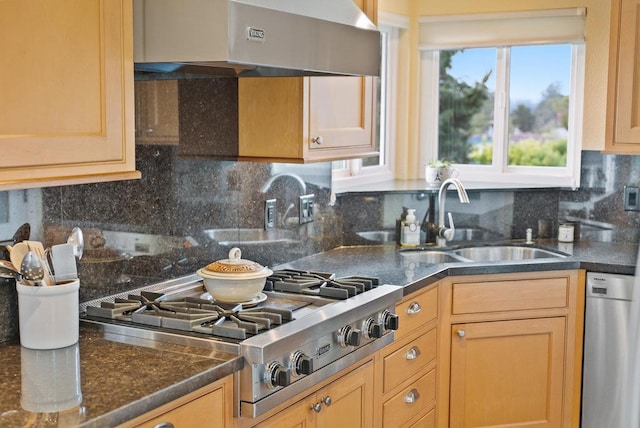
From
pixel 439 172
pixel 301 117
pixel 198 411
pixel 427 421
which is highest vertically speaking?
pixel 301 117

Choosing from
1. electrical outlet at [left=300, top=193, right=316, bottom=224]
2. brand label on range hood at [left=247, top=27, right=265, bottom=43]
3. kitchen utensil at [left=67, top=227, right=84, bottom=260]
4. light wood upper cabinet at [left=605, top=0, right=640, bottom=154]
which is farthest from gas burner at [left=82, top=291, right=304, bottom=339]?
light wood upper cabinet at [left=605, top=0, right=640, bottom=154]

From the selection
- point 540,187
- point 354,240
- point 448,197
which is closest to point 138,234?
point 354,240

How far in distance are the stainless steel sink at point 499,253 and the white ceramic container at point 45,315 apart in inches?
85.9

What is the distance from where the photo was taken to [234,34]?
2.11 m

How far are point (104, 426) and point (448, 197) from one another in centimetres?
271

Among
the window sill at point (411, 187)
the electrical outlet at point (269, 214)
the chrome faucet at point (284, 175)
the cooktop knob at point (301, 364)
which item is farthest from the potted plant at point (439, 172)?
the cooktop knob at point (301, 364)

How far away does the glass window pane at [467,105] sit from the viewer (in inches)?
171

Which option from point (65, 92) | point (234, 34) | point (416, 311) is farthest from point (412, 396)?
point (65, 92)

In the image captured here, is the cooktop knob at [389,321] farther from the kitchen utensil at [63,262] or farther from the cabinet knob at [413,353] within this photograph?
the kitchen utensil at [63,262]

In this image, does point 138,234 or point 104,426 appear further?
point 138,234

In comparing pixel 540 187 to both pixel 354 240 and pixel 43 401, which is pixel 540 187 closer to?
pixel 354 240

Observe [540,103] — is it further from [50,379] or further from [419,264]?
[50,379]

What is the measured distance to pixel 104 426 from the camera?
1.71 metres

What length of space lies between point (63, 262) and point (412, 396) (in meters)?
1.54
